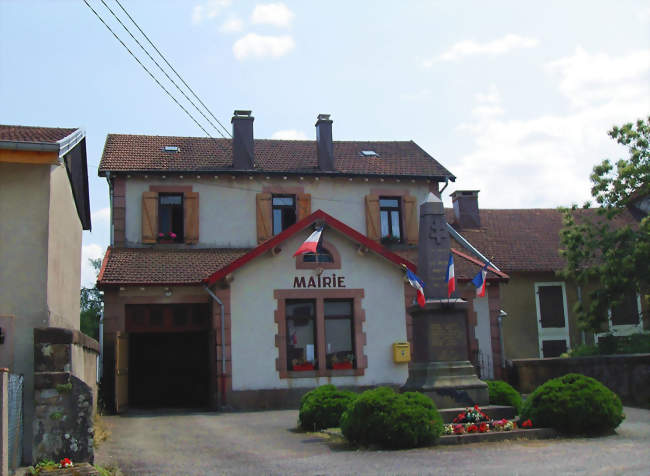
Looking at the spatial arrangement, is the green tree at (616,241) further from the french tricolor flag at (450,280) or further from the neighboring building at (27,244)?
the neighboring building at (27,244)

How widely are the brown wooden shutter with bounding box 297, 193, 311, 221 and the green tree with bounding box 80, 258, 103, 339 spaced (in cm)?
2711

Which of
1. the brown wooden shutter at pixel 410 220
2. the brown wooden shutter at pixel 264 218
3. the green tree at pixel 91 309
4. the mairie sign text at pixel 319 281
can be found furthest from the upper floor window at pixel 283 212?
the green tree at pixel 91 309

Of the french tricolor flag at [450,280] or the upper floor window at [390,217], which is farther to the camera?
the upper floor window at [390,217]

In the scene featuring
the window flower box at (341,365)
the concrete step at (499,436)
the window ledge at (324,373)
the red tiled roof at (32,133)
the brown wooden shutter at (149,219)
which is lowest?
the concrete step at (499,436)

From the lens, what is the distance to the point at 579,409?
34.8ft

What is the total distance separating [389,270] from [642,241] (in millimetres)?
8045

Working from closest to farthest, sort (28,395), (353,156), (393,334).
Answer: (28,395) → (393,334) → (353,156)

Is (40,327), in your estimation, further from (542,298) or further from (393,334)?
(542,298)

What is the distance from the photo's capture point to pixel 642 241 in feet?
73.0

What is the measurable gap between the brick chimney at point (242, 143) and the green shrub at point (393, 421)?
557 inches

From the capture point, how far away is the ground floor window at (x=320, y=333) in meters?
19.1

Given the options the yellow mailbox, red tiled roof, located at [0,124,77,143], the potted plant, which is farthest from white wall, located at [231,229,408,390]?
red tiled roof, located at [0,124,77,143]

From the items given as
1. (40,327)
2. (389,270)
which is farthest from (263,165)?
(40,327)

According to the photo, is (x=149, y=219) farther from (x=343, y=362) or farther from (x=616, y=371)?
(x=616, y=371)
